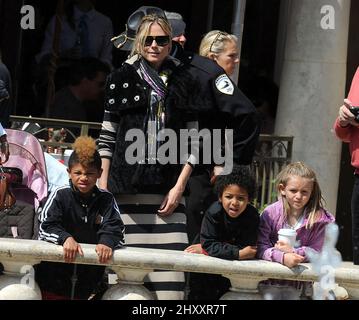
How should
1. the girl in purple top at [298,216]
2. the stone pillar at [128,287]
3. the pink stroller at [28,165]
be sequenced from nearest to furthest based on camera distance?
the stone pillar at [128,287]
the girl in purple top at [298,216]
the pink stroller at [28,165]

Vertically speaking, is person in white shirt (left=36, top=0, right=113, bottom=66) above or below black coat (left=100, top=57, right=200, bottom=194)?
above

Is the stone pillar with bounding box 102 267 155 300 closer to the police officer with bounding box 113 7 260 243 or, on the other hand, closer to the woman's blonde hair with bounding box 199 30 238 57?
the police officer with bounding box 113 7 260 243

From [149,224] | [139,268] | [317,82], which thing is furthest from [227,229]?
[317,82]

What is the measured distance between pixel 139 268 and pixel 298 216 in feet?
3.61

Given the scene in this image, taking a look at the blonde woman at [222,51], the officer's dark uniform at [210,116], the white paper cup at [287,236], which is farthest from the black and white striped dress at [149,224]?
the blonde woman at [222,51]

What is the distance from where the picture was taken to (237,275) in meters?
6.44

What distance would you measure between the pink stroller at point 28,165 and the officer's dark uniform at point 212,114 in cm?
119

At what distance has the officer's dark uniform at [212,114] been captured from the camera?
696 centimetres

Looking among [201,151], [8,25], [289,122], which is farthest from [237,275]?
[8,25]

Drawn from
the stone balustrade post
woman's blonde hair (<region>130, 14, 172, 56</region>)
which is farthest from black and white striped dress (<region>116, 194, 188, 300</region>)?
woman's blonde hair (<region>130, 14, 172, 56</region>)

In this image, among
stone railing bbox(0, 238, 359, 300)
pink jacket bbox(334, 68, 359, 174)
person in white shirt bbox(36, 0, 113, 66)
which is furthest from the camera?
person in white shirt bbox(36, 0, 113, 66)

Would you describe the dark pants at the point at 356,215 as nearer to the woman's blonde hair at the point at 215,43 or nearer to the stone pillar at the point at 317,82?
the woman's blonde hair at the point at 215,43

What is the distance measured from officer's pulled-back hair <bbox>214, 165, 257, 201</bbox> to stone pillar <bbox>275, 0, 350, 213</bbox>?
12.6 ft

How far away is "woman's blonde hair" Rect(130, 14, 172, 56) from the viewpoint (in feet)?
22.4
